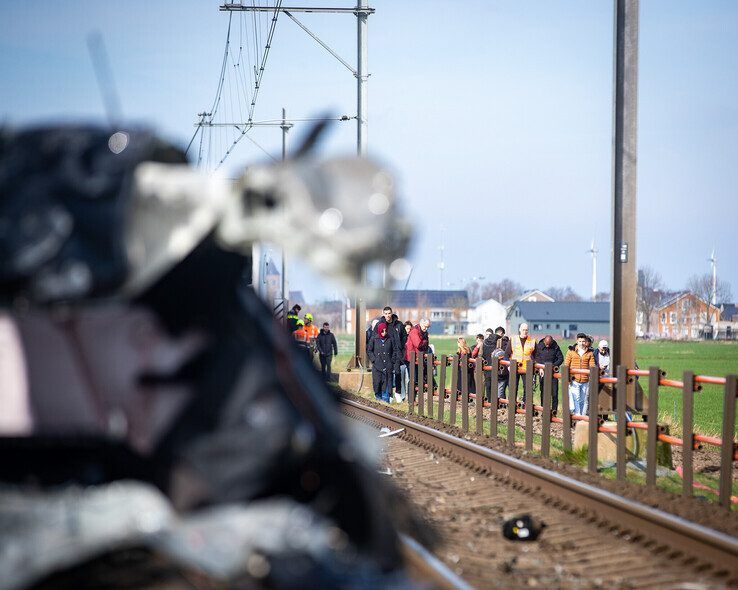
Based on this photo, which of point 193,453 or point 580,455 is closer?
point 193,453

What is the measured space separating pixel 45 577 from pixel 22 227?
1197 millimetres

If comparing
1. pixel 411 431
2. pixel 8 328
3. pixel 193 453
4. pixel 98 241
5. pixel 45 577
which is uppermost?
pixel 98 241

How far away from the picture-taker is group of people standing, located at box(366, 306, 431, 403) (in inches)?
832

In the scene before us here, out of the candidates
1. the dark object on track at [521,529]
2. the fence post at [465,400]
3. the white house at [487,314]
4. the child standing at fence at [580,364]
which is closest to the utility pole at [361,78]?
the child standing at fence at [580,364]

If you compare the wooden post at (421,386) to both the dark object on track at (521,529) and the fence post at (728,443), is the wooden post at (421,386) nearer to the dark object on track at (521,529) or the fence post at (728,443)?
the fence post at (728,443)

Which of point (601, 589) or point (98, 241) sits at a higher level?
point (98, 241)

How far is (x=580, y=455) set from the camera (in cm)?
1198

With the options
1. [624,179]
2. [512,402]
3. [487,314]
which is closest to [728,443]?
[624,179]

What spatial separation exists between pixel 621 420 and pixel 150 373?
849 centimetres

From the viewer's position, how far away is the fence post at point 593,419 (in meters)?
11.1

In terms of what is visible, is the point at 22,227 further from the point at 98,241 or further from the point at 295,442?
the point at 295,442

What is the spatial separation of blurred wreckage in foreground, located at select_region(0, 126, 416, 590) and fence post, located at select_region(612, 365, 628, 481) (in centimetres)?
771

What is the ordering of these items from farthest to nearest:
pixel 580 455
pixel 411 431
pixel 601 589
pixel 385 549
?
pixel 411 431
pixel 580 455
pixel 601 589
pixel 385 549

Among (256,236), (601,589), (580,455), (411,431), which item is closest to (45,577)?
(256,236)
